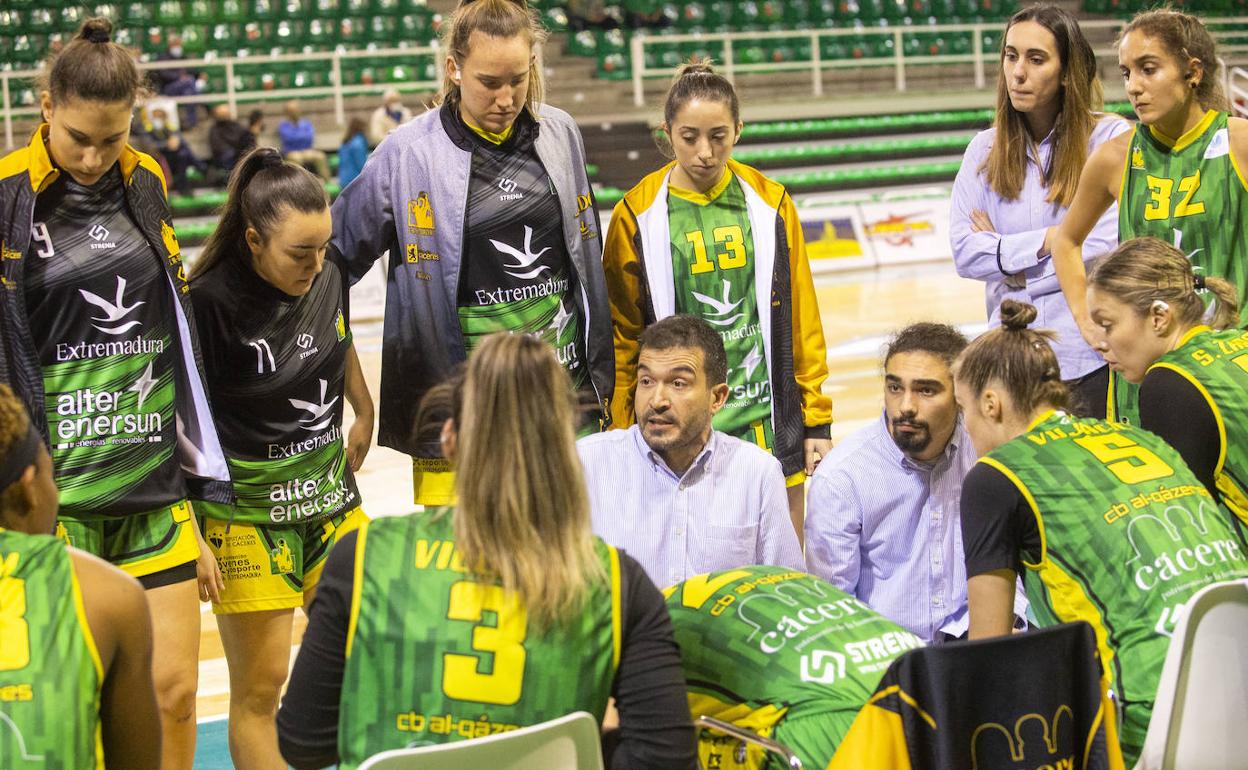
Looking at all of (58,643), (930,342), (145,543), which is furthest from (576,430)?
(58,643)

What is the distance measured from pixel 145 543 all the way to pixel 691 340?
4.04 feet

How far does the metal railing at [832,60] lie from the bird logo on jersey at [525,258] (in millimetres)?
13311

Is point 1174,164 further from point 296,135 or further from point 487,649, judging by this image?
point 296,135

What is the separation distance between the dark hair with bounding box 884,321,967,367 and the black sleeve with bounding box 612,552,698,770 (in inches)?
57.9

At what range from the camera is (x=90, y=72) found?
2.76 metres

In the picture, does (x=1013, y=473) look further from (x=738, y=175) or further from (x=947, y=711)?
(x=738, y=175)

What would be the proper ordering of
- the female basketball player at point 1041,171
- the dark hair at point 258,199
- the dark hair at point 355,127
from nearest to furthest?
1. the dark hair at point 258,199
2. the female basketball player at point 1041,171
3. the dark hair at point 355,127

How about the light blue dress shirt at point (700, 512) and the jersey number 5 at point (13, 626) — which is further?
the light blue dress shirt at point (700, 512)

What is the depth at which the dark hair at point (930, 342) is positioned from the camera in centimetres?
334

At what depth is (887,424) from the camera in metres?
3.38

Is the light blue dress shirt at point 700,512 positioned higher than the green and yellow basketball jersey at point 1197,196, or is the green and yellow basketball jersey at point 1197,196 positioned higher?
the green and yellow basketball jersey at point 1197,196

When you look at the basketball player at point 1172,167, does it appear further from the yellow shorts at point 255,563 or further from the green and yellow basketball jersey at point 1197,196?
the yellow shorts at point 255,563

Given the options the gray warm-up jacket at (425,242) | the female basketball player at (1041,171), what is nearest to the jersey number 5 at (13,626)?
the gray warm-up jacket at (425,242)

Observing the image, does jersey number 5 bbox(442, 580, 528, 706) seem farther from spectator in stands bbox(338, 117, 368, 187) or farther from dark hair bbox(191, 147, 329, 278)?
spectator in stands bbox(338, 117, 368, 187)
